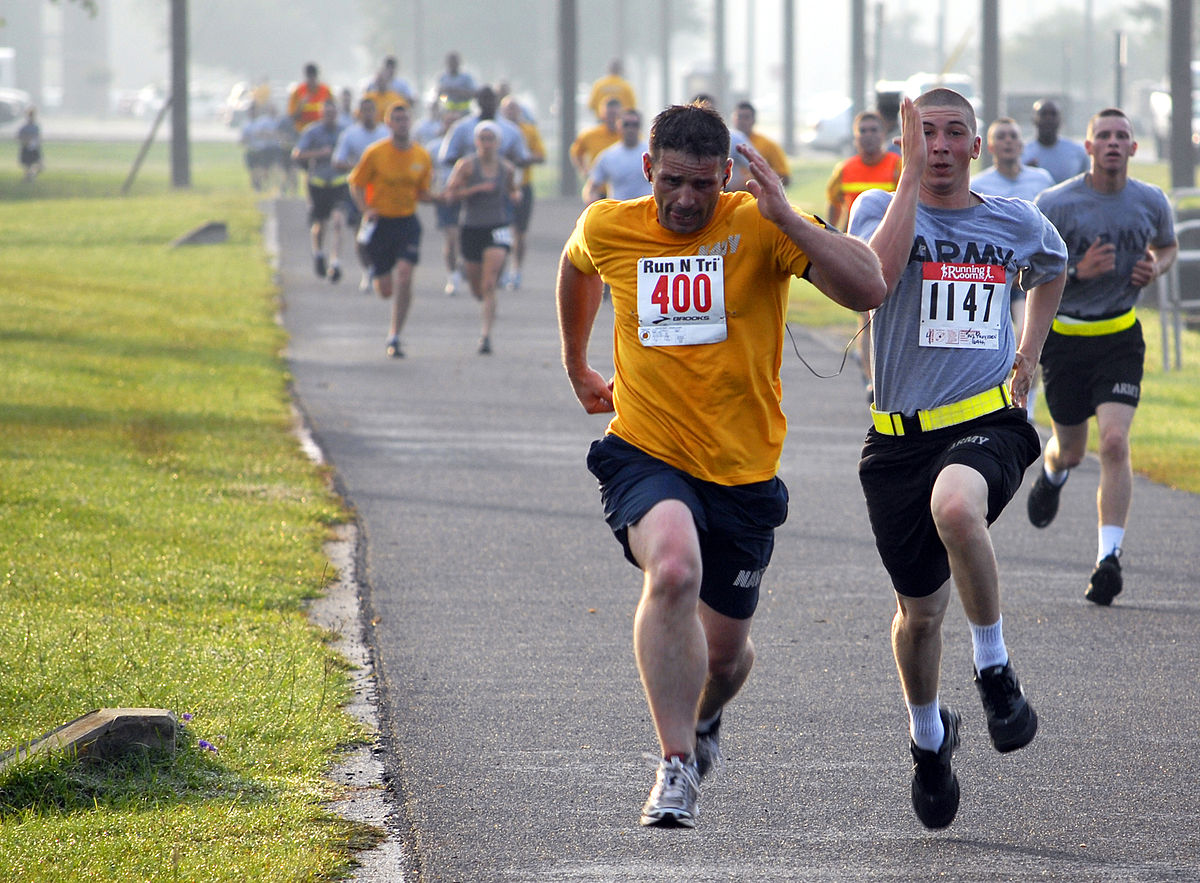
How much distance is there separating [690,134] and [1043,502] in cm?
512

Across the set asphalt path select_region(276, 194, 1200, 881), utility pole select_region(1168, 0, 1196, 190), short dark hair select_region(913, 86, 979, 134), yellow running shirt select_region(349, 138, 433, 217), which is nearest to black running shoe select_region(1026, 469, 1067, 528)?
asphalt path select_region(276, 194, 1200, 881)

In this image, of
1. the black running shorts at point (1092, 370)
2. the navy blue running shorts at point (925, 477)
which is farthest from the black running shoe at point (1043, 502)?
the navy blue running shorts at point (925, 477)

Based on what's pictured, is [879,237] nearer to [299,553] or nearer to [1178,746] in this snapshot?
[1178,746]

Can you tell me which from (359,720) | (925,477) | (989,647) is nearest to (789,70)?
(359,720)

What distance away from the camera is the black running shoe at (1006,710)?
201 inches

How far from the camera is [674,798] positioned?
4.40 metres

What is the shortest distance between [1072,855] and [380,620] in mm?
3367

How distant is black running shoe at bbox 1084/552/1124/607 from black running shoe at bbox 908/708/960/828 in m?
3.00

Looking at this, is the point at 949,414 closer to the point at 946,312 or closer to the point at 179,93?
the point at 946,312

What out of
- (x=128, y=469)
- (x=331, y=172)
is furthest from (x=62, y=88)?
(x=128, y=469)

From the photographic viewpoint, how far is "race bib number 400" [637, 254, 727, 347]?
485 cm

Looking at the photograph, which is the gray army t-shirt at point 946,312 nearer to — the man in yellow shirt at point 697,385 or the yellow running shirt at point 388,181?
the man in yellow shirt at point 697,385

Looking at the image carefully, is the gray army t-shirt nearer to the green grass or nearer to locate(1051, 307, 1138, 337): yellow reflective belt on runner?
the green grass

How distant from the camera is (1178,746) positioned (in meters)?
5.93
